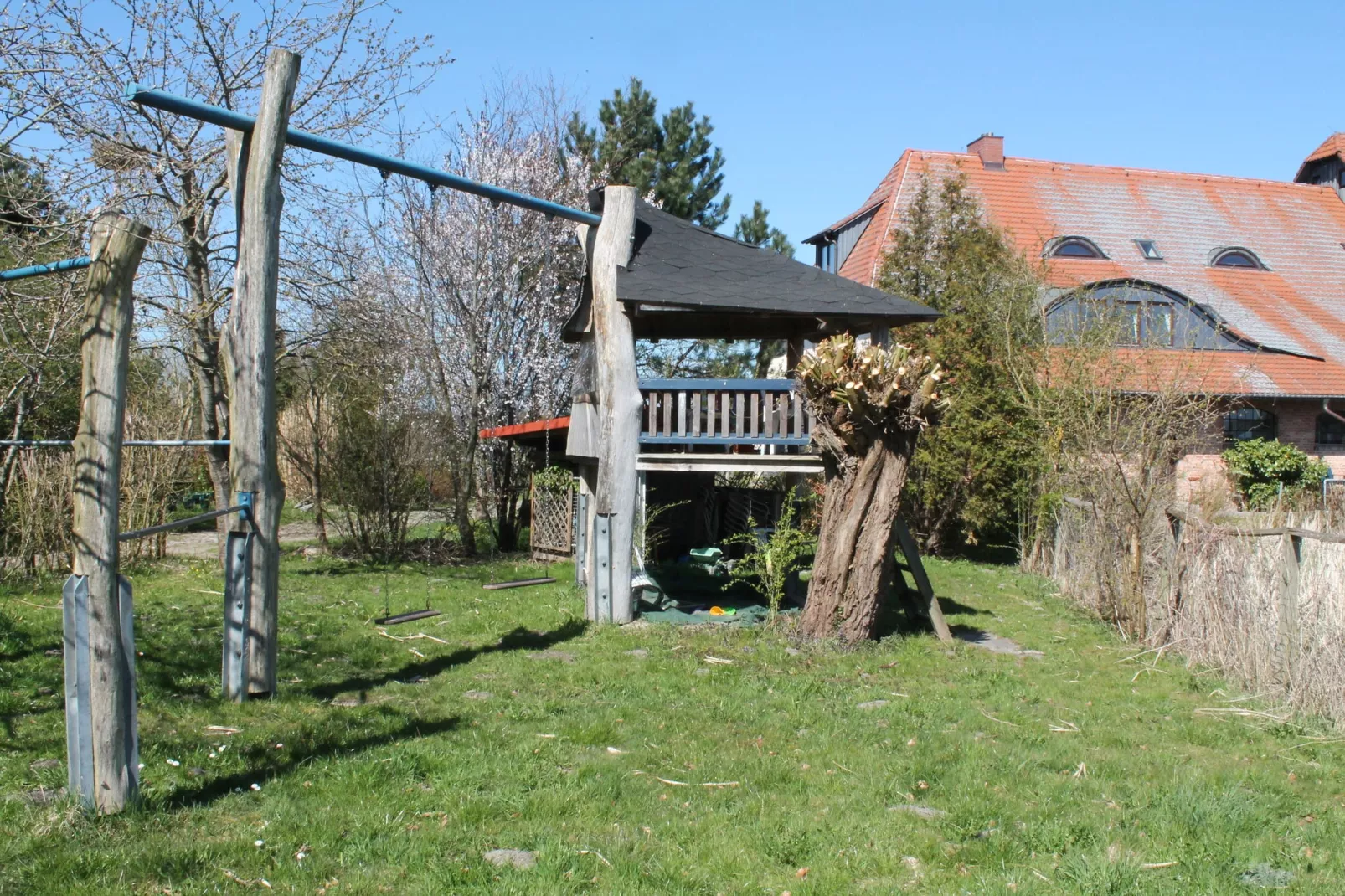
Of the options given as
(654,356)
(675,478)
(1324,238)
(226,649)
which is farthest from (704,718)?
(1324,238)

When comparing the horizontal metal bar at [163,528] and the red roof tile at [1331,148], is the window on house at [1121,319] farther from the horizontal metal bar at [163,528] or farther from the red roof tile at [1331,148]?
the red roof tile at [1331,148]

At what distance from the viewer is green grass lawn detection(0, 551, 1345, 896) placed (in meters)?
4.36

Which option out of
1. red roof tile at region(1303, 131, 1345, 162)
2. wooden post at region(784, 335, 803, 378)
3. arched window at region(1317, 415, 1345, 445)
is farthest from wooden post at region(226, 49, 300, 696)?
red roof tile at region(1303, 131, 1345, 162)

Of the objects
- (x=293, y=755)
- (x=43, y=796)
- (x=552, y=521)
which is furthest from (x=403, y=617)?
(x=552, y=521)

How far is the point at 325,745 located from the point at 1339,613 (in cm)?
604

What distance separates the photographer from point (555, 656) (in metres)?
8.79

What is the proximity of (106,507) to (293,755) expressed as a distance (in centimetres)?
181

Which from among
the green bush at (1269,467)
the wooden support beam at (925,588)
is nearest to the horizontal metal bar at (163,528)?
the wooden support beam at (925,588)

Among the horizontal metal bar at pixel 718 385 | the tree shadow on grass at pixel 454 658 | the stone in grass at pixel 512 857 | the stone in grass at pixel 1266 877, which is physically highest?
the horizontal metal bar at pixel 718 385

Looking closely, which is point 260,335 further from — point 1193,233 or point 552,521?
point 1193,233

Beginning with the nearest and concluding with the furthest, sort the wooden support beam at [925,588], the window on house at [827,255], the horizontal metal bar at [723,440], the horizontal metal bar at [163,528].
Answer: the horizontal metal bar at [163,528] < the wooden support beam at [925,588] < the horizontal metal bar at [723,440] < the window on house at [827,255]

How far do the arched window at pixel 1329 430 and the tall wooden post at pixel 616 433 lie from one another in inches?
795

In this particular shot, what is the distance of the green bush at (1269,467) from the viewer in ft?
72.0

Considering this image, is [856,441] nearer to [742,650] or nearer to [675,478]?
[742,650]
